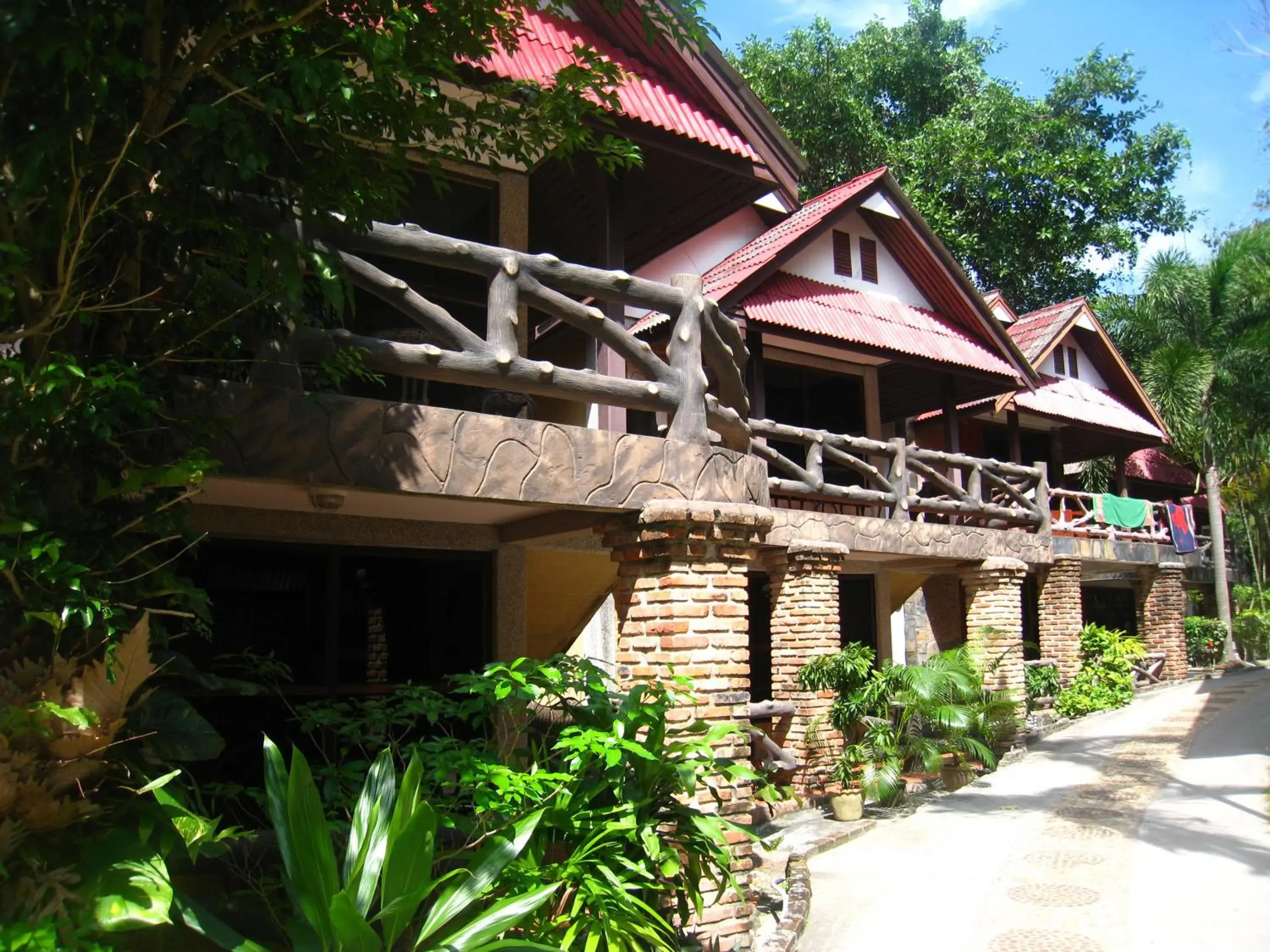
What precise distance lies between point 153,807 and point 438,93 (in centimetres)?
286

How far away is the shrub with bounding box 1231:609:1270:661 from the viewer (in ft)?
84.9

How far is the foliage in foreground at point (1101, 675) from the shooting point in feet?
54.6

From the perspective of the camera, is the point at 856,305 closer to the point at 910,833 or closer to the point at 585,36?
the point at 585,36

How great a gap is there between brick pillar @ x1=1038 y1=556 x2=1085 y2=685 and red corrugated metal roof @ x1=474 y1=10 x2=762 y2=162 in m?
10.6

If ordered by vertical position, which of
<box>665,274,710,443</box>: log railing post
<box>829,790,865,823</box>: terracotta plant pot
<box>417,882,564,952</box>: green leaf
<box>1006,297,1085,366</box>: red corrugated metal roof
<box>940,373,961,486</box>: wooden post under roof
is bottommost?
<box>829,790,865,823</box>: terracotta plant pot

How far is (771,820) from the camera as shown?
34.0ft

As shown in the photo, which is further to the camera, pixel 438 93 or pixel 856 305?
pixel 856 305

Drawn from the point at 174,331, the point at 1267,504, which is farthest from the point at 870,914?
the point at 1267,504

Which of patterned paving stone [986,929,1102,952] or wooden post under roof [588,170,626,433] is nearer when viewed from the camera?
patterned paving stone [986,929,1102,952]

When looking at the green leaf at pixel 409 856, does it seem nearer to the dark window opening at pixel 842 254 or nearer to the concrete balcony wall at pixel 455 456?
the concrete balcony wall at pixel 455 456

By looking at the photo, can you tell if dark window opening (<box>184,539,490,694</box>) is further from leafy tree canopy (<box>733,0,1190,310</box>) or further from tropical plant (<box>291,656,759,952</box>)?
leafy tree canopy (<box>733,0,1190,310</box>)

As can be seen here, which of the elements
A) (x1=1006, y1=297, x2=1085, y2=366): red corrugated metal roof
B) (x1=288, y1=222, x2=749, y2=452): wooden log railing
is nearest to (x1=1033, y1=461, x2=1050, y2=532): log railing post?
(x1=1006, y1=297, x2=1085, y2=366): red corrugated metal roof

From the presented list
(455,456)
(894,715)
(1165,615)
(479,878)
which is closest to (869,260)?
(894,715)

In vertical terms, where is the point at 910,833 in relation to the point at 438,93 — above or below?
below
